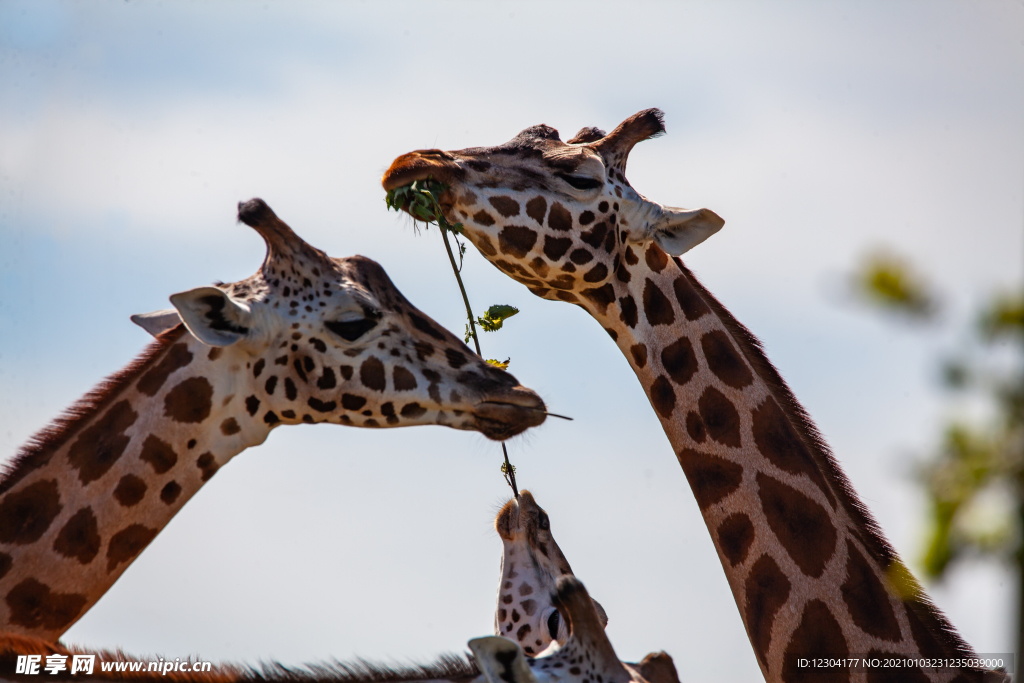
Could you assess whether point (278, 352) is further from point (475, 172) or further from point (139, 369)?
point (475, 172)

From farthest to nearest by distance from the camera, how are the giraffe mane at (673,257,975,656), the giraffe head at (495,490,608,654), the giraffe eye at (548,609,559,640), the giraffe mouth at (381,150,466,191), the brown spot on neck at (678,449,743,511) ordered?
the giraffe head at (495,490,608,654) → the giraffe eye at (548,609,559,640) → the giraffe mouth at (381,150,466,191) → the brown spot on neck at (678,449,743,511) → the giraffe mane at (673,257,975,656)

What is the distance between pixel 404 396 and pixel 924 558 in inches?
185

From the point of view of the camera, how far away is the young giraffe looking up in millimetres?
5656

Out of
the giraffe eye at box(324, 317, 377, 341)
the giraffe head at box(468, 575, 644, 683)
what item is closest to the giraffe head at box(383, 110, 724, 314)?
the giraffe eye at box(324, 317, 377, 341)

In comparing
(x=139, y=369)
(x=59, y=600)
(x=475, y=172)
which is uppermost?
(x=475, y=172)

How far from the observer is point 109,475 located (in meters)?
5.79

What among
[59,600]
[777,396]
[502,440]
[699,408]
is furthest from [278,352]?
[777,396]

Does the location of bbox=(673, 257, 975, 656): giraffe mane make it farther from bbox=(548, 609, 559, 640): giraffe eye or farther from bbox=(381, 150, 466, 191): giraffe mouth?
bbox=(548, 609, 559, 640): giraffe eye

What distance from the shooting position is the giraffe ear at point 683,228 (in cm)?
713

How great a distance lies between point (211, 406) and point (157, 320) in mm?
989

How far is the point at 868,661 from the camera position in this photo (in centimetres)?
594

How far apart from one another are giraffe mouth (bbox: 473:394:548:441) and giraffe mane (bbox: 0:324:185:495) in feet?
5.98

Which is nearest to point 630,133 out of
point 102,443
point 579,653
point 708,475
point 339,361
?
point 708,475

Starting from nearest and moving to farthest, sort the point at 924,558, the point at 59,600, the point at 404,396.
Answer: the point at 924,558, the point at 59,600, the point at 404,396
